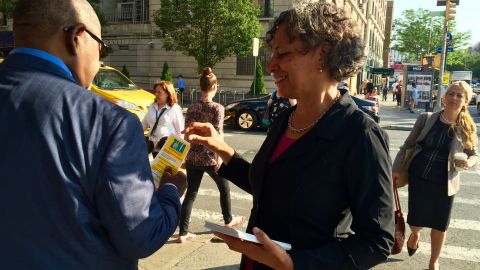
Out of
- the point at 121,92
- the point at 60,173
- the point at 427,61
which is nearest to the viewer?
the point at 60,173

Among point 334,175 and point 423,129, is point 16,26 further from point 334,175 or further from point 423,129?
point 423,129

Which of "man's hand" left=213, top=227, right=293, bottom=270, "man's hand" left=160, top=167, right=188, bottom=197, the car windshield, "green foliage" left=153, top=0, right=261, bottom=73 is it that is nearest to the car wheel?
the car windshield

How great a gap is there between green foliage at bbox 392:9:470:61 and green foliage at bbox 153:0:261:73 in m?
39.4

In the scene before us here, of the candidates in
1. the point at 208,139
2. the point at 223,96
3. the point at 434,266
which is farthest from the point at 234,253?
the point at 223,96

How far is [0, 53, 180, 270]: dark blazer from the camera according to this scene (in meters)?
1.29

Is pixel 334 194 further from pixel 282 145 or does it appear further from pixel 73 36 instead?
pixel 73 36

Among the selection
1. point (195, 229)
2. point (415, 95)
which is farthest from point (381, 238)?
point (415, 95)

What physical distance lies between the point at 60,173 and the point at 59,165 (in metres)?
0.03

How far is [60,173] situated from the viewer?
4.22 ft

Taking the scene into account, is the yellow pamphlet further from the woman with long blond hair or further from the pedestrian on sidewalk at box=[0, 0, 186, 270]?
the woman with long blond hair

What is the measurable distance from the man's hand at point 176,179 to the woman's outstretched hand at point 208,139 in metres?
0.41

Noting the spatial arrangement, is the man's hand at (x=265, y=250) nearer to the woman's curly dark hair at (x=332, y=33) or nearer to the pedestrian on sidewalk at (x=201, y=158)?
the woman's curly dark hair at (x=332, y=33)

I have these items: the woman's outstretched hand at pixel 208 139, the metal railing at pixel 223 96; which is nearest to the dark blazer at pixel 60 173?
the woman's outstretched hand at pixel 208 139

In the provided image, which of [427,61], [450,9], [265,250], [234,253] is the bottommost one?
[234,253]
